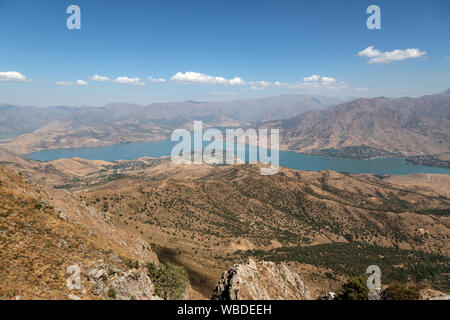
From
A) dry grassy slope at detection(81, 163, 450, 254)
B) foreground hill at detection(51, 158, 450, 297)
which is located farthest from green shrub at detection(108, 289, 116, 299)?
dry grassy slope at detection(81, 163, 450, 254)

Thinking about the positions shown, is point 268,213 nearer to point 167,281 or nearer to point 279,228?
point 279,228

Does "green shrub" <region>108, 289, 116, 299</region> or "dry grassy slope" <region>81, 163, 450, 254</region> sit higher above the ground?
"green shrub" <region>108, 289, 116, 299</region>

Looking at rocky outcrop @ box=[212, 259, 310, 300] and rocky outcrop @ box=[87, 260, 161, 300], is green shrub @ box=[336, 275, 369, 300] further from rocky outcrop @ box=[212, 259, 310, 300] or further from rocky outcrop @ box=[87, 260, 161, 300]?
rocky outcrop @ box=[87, 260, 161, 300]

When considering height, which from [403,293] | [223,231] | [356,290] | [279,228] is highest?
[403,293]

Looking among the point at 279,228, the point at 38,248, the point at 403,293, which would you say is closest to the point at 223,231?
the point at 279,228

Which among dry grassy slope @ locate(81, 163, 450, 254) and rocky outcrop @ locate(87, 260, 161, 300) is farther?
dry grassy slope @ locate(81, 163, 450, 254)

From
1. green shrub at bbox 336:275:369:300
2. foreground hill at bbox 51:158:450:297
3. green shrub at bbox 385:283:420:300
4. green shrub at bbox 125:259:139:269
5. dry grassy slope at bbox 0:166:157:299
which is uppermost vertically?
dry grassy slope at bbox 0:166:157:299

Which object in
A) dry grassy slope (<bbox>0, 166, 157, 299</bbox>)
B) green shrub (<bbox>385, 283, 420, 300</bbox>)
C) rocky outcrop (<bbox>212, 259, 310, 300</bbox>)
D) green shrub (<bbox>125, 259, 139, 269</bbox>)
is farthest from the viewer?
rocky outcrop (<bbox>212, 259, 310, 300</bbox>)
